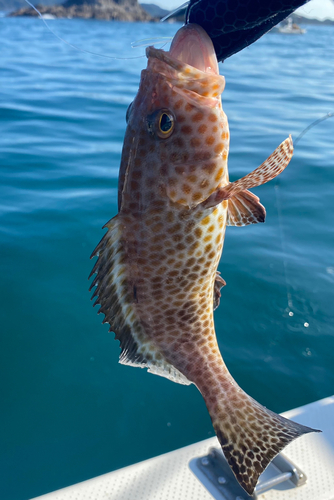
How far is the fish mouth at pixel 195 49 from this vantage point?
1842 mm

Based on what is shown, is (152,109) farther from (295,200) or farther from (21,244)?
(295,200)

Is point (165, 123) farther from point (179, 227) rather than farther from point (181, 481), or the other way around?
point (181, 481)

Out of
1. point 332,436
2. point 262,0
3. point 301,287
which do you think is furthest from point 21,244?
point 262,0

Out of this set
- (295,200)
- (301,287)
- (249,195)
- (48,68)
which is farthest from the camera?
(48,68)

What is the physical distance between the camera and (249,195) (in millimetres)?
2184

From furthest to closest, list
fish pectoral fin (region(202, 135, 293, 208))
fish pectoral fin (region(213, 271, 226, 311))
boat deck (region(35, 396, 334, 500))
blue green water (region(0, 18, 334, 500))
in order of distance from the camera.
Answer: blue green water (region(0, 18, 334, 500)) → boat deck (region(35, 396, 334, 500)) → fish pectoral fin (region(213, 271, 226, 311)) → fish pectoral fin (region(202, 135, 293, 208))

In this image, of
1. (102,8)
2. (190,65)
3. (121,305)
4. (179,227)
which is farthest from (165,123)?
(102,8)

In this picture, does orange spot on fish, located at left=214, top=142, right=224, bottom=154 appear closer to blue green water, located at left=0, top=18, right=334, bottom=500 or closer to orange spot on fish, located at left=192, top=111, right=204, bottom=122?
orange spot on fish, located at left=192, top=111, right=204, bottom=122

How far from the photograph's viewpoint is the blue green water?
13.7 ft

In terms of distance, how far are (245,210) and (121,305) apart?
29.4 inches

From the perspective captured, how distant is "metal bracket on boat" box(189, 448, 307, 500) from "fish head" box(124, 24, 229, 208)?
6.82 ft

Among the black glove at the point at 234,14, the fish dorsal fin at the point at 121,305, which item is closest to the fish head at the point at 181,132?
the black glove at the point at 234,14

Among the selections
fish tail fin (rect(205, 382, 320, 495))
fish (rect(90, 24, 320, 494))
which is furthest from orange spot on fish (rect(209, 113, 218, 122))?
fish tail fin (rect(205, 382, 320, 495))

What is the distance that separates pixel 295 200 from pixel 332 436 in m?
5.14
